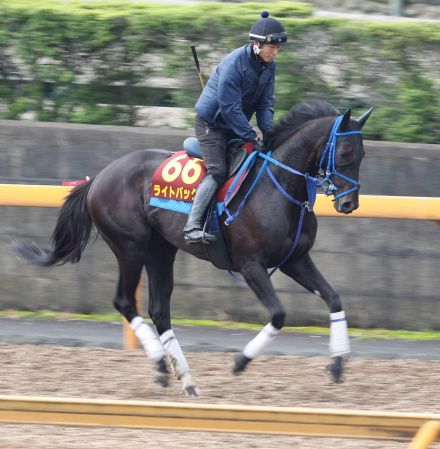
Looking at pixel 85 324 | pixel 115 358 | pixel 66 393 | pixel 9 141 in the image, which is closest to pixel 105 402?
pixel 66 393

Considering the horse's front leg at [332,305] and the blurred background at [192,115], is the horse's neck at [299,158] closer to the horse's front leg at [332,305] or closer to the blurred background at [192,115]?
the horse's front leg at [332,305]

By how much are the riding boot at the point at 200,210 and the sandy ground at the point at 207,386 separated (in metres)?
1.06

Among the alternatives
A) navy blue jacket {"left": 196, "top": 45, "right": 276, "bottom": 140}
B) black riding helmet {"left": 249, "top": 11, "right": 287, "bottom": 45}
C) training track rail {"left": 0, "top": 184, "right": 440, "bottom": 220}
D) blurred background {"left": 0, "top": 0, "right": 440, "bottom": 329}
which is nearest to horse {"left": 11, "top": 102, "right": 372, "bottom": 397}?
navy blue jacket {"left": 196, "top": 45, "right": 276, "bottom": 140}

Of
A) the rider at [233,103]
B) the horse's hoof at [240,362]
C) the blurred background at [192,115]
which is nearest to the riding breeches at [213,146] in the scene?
the rider at [233,103]

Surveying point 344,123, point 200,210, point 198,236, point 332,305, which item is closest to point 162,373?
point 198,236

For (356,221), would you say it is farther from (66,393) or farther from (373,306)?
(66,393)

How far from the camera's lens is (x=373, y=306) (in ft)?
31.5

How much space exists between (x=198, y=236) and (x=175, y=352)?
2.74 ft

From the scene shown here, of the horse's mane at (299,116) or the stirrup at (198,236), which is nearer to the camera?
the stirrup at (198,236)

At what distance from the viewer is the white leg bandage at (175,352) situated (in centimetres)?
755

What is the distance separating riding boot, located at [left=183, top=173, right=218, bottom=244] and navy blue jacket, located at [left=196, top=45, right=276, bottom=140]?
0.40 metres

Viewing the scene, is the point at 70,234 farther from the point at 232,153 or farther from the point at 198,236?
the point at 232,153

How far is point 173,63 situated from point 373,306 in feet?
10.4

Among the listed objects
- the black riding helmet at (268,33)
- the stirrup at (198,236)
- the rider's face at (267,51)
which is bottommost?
the stirrup at (198,236)
